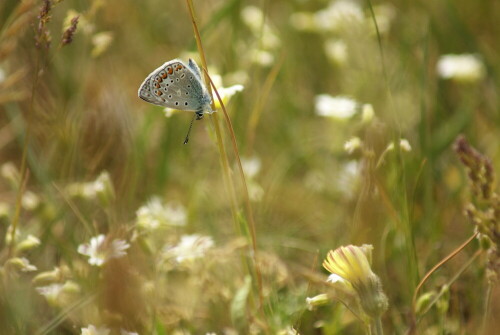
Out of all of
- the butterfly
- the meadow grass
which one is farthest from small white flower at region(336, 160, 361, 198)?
the butterfly

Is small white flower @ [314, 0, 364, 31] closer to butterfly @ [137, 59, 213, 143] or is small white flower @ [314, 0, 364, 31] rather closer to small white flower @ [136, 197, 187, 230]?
small white flower @ [136, 197, 187, 230]

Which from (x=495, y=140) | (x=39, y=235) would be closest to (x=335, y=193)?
(x=495, y=140)

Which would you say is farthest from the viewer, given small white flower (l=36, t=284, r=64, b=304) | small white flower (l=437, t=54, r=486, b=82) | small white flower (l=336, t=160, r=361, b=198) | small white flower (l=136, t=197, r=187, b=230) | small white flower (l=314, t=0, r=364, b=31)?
small white flower (l=314, t=0, r=364, b=31)

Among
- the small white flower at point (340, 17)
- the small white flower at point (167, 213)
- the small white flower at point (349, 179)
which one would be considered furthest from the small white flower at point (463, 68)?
the small white flower at point (167, 213)

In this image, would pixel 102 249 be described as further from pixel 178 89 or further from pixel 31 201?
pixel 31 201

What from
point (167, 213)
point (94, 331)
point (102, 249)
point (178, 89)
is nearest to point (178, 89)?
point (178, 89)

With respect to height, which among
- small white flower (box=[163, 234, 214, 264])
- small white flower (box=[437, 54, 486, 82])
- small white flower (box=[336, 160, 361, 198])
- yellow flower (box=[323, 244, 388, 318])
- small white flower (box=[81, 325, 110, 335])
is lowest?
small white flower (box=[336, 160, 361, 198])

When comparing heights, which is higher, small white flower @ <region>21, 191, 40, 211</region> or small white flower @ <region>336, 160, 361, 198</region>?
small white flower @ <region>21, 191, 40, 211</region>
